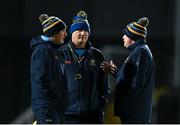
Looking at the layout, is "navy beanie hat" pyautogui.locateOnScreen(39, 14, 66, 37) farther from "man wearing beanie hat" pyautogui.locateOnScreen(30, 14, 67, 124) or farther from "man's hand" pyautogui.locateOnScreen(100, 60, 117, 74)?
"man's hand" pyautogui.locateOnScreen(100, 60, 117, 74)

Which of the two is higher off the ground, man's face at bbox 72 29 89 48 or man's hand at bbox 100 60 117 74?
man's face at bbox 72 29 89 48

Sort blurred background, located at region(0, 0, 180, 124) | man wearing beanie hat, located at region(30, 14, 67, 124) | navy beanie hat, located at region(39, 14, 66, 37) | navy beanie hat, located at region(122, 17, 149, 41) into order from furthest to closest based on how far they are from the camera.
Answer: blurred background, located at region(0, 0, 180, 124), navy beanie hat, located at region(122, 17, 149, 41), navy beanie hat, located at region(39, 14, 66, 37), man wearing beanie hat, located at region(30, 14, 67, 124)

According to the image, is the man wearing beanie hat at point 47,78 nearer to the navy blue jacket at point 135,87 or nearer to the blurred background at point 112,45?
the navy blue jacket at point 135,87

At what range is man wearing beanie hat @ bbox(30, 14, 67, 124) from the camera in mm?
6539

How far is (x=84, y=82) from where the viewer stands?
22.0ft

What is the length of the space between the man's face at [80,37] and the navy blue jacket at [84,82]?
0.05 metres

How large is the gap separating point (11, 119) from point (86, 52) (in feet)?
33.9

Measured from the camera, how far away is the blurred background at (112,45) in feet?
48.2

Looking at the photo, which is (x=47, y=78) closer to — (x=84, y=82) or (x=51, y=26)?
(x=84, y=82)

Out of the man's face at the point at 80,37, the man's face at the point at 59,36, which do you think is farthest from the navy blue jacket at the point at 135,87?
the man's face at the point at 59,36

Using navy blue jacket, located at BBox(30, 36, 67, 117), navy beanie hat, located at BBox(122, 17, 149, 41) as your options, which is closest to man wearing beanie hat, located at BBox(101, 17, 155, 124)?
navy beanie hat, located at BBox(122, 17, 149, 41)

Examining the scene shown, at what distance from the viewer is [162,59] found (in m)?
16.4

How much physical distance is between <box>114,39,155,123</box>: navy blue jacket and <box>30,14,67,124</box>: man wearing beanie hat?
0.45 meters

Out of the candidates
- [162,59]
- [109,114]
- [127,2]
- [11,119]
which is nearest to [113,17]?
→ [127,2]
